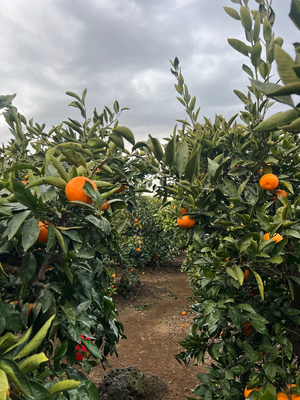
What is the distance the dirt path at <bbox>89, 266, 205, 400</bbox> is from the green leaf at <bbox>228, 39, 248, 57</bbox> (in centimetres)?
333

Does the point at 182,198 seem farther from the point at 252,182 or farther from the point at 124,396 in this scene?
the point at 124,396

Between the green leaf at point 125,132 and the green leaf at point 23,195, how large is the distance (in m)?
0.60

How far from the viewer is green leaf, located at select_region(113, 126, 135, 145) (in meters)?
1.34

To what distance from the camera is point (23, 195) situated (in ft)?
2.91

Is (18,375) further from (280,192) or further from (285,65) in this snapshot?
(280,192)

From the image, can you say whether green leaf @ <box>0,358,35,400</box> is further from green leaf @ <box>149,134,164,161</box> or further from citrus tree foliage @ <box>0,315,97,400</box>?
green leaf @ <box>149,134,164,161</box>

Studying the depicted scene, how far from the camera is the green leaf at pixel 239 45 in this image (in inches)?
55.1

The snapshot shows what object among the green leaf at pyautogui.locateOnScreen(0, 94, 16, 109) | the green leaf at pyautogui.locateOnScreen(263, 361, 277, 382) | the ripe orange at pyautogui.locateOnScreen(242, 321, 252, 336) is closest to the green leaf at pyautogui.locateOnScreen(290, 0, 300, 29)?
the green leaf at pyautogui.locateOnScreen(0, 94, 16, 109)

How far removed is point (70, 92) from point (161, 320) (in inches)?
177

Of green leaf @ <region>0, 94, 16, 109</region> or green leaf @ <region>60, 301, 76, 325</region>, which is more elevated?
green leaf @ <region>0, 94, 16, 109</region>

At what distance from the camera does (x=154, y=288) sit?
7.18 metres

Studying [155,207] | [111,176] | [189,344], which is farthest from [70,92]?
[155,207]

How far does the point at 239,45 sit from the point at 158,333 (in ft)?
14.9

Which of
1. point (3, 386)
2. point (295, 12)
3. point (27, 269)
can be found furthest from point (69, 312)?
point (295, 12)
